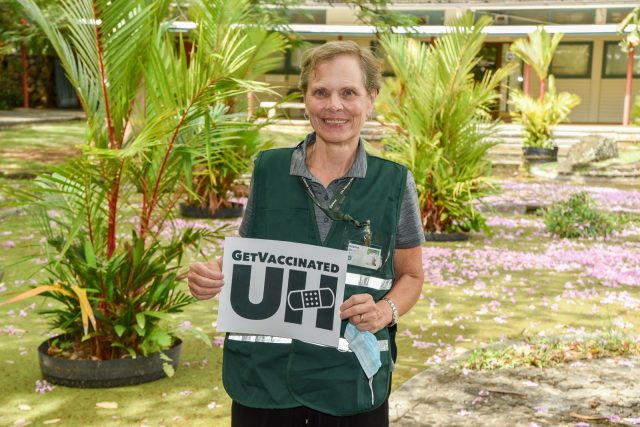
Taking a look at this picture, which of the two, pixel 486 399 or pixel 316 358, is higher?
pixel 316 358

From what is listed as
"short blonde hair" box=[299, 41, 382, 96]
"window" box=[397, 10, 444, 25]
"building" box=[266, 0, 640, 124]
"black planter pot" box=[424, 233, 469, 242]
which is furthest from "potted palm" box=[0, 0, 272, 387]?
"window" box=[397, 10, 444, 25]

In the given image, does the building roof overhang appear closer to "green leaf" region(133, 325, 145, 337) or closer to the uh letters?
"green leaf" region(133, 325, 145, 337)

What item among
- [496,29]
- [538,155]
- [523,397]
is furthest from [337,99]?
[496,29]

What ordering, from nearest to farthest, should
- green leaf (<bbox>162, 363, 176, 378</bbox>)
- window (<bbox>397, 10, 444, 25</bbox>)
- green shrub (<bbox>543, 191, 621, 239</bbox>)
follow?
1. green leaf (<bbox>162, 363, 176, 378</bbox>)
2. green shrub (<bbox>543, 191, 621, 239</bbox>)
3. window (<bbox>397, 10, 444, 25</bbox>)

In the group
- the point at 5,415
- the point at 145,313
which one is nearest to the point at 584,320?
the point at 145,313

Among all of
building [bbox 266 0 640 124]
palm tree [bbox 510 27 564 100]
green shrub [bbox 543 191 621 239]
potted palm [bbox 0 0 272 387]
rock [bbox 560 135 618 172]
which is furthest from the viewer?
building [bbox 266 0 640 124]

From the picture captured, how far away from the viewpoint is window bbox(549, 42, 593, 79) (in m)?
Answer: 27.3

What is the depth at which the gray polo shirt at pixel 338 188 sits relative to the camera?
220 centimetres

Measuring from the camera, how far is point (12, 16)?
13.5 metres

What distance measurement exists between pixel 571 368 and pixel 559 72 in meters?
24.8

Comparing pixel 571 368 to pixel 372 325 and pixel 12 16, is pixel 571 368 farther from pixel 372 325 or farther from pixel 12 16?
pixel 12 16

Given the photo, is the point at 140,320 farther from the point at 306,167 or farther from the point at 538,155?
the point at 538,155

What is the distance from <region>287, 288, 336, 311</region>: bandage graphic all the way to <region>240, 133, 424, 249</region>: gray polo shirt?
177 mm

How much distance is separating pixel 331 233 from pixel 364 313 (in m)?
0.23
